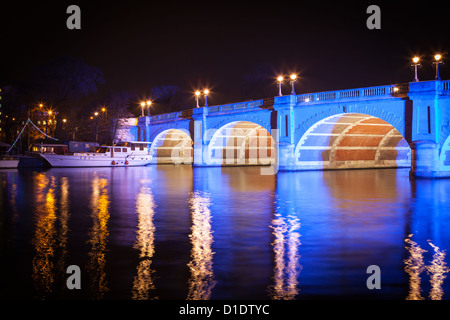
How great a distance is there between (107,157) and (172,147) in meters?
17.6

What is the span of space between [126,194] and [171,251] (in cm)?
1269

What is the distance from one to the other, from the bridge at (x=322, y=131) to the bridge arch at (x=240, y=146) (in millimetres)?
131

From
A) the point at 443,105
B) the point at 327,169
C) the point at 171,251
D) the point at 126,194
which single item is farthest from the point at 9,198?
the point at 327,169

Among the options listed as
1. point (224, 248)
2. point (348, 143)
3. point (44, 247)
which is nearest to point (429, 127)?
point (348, 143)

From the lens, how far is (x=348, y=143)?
150 ft

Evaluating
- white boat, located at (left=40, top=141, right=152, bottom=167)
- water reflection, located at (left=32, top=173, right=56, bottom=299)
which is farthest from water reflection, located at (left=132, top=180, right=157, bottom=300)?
white boat, located at (left=40, top=141, right=152, bottom=167)

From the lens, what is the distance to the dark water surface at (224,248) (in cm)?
702

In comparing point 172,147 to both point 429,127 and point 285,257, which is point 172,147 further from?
point 285,257

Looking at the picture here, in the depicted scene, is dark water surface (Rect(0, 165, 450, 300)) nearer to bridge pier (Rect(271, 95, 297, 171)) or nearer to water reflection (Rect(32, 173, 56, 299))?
water reflection (Rect(32, 173, 56, 299))

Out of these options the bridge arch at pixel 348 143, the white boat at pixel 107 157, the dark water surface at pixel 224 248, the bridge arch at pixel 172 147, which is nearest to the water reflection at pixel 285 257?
the dark water surface at pixel 224 248

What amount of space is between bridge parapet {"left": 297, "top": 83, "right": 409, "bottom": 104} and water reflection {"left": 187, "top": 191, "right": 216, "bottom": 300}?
2230 centimetres
